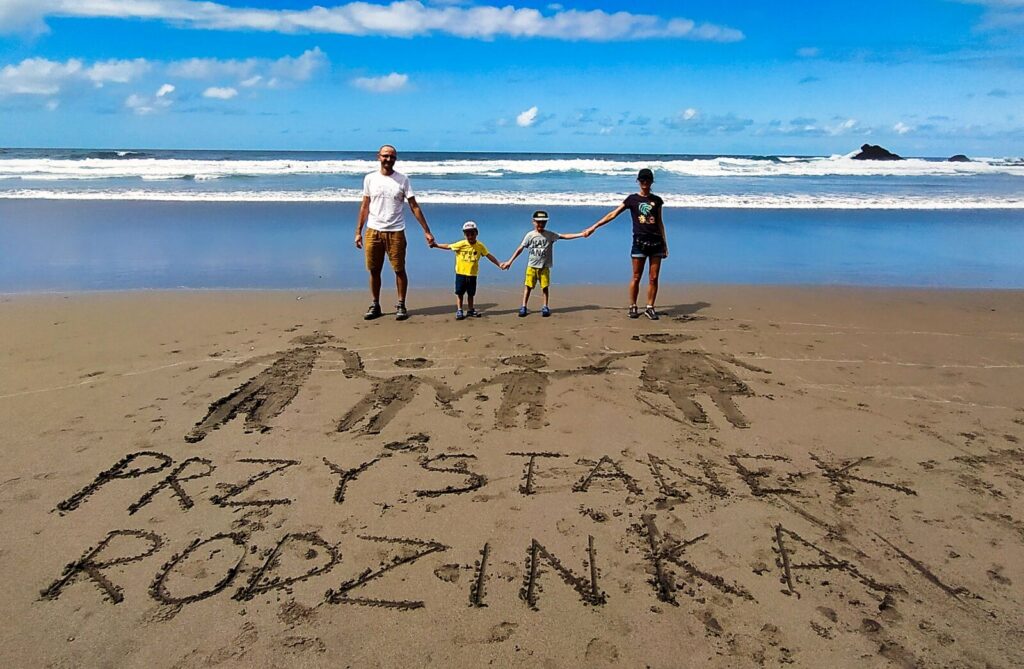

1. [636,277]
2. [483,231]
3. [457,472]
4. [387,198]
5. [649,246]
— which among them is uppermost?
[387,198]

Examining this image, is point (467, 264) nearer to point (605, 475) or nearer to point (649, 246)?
point (649, 246)

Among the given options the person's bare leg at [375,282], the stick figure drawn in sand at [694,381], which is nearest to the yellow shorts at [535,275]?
the person's bare leg at [375,282]

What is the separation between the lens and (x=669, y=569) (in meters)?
2.87

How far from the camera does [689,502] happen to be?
3410 mm

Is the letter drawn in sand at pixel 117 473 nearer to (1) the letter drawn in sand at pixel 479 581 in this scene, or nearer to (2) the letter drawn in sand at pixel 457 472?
(2) the letter drawn in sand at pixel 457 472

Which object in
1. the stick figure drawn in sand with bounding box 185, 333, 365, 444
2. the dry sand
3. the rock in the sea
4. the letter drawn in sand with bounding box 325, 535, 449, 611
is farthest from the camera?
the rock in the sea

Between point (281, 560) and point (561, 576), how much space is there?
1.32 meters

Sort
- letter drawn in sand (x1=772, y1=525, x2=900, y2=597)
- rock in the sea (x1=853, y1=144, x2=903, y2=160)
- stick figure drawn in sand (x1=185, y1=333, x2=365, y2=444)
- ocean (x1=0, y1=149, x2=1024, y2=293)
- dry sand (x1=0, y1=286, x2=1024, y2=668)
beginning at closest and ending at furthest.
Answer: dry sand (x1=0, y1=286, x2=1024, y2=668) → letter drawn in sand (x1=772, y1=525, x2=900, y2=597) → stick figure drawn in sand (x1=185, y1=333, x2=365, y2=444) → ocean (x1=0, y1=149, x2=1024, y2=293) → rock in the sea (x1=853, y1=144, x2=903, y2=160)

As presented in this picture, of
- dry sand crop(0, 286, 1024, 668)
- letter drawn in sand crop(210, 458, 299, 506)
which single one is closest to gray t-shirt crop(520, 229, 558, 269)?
dry sand crop(0, 286, 1024, 668)

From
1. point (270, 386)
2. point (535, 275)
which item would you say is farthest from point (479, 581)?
point (535, 275)

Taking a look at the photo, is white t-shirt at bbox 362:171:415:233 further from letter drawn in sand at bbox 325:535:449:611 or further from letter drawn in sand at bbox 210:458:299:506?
letter drawn in sand at bbox 325:535:449:611

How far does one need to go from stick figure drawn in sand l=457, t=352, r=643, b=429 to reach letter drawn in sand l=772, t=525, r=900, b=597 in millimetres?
1779

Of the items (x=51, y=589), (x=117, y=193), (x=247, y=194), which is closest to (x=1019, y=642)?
(x=51, y=589)

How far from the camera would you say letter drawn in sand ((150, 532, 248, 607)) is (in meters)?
2.66
